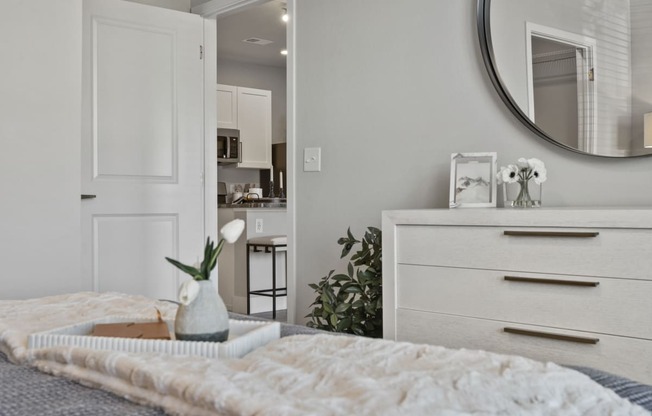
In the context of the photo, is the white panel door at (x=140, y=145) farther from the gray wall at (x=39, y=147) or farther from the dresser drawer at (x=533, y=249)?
the dresser drawer at (x=533, y=249)

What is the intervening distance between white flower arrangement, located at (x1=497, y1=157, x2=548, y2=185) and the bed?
1.43 meters

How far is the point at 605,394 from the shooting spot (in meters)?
0.83

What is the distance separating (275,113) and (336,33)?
5.11m

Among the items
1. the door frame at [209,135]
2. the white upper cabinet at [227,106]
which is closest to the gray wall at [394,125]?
the door frame at [209,135]

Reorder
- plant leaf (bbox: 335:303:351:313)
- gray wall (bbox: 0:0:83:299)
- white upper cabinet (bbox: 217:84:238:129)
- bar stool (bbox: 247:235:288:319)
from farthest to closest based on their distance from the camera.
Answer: white upper cabinet (bbox: 217:84:238:129)
bar stool (bbox: 247:235:288:319)
gray wall (bbox: 0:0:83:299)
plant leaf (bbox: 335:303:351:313)

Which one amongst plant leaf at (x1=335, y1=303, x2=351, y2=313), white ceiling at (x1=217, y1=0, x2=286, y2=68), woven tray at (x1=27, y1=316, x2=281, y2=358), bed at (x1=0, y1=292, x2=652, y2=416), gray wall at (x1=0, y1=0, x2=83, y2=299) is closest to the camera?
bed at (x1=0, y1=292, x2=652, y2=416)

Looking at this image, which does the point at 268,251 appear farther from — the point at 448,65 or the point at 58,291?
Result: the point at 448,65

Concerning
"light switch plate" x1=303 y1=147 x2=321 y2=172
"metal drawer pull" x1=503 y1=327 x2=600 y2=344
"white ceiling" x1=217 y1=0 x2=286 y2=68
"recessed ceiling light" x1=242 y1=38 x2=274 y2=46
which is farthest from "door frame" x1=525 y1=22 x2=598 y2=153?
"recessed ceiling light" x1=242 y1=38 x2=274 y2=46

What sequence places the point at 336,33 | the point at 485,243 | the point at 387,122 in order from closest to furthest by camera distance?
the point at 485,243, the point at 387,122, the point at 336,33

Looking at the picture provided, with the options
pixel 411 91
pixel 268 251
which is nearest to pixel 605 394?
pixel 411 91

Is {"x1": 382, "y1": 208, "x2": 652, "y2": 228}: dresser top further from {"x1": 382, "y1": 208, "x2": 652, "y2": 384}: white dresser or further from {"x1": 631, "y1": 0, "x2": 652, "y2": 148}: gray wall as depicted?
{"x1": 631, "y1": 0, "x2": 652, "y2": 148}: gray wall

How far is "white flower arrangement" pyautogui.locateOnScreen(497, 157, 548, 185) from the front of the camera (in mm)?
2393

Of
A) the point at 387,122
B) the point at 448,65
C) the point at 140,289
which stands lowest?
the point at 140,289

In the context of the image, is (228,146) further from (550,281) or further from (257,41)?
(550,281)
